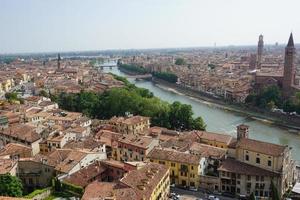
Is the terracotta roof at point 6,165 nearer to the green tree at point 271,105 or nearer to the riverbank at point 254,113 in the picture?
the riverbank at point 254,113

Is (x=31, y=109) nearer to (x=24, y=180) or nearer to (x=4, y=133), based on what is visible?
(x=4, y=133)

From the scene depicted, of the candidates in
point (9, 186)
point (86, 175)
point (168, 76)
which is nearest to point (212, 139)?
point (86, 175)

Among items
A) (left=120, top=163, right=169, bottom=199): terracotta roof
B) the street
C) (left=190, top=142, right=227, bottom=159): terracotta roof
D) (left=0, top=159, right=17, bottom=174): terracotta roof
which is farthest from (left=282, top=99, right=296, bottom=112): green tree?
(left=0, top=159, right=17, bottom=174): terracotta roof

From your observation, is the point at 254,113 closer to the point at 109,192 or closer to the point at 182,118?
the point at 182,118

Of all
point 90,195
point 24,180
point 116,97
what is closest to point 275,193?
point 90,195

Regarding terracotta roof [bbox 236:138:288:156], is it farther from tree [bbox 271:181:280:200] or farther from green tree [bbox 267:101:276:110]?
green tree [bbox 267:101:276:110]

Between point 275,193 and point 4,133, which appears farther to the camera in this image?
point 4,133
